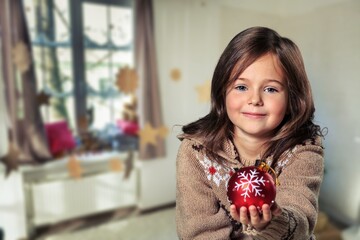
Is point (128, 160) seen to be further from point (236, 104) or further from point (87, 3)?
point (236, 104)

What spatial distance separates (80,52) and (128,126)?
0.58 metres

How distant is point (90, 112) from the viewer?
177cm

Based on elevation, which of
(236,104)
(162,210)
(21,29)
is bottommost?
(162,210)

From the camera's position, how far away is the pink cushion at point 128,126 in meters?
1.88

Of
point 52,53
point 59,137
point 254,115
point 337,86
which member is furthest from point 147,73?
point 254,115

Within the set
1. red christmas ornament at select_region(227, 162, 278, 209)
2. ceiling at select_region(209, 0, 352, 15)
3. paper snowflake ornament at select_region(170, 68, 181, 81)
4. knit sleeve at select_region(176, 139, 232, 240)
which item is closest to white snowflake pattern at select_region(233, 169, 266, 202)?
red christmas ornament at select_region(227, 162, 278, 209)

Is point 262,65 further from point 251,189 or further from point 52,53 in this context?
point 52,53

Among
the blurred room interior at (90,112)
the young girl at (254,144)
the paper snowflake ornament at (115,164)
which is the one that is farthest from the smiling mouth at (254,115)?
the paper snowflake ornament at (115,164)

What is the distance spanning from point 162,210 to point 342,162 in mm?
1134

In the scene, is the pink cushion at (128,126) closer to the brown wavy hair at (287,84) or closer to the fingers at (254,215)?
the brown wavy hair at (287,84)

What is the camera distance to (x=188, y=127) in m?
0.37

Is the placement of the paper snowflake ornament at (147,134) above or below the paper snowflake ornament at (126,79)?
below

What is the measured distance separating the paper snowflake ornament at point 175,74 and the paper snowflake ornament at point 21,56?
871 mm

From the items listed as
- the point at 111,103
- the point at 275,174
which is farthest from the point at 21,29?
the point at 275,174
